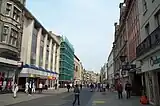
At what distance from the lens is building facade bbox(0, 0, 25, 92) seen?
29766 millimetres

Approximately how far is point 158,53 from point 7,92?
965 inches

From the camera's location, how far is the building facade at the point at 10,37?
1172 inches

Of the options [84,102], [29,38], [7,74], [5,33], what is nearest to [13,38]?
[5,33]

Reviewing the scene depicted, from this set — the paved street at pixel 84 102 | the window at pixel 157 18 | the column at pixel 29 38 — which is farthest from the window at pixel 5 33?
the window at pixel 157 18

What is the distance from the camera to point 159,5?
15.2m

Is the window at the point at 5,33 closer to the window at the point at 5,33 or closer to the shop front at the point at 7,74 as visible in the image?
the window at the point at 5,33

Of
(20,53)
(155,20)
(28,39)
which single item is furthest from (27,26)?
(155,20)

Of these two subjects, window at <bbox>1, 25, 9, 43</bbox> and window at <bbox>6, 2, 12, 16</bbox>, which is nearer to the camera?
window at <bbox>1, 25, 9, 43</bbox>

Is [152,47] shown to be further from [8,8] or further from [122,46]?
[122,46]

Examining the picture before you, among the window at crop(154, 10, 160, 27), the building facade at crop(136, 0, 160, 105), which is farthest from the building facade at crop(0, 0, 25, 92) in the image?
the window at crop(154, 10, 160, 27)

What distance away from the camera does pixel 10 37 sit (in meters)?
31.2

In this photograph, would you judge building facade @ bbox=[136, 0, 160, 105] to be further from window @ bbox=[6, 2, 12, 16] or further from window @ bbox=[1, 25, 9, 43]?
window @ bbox=[6, 2, 12, 16]

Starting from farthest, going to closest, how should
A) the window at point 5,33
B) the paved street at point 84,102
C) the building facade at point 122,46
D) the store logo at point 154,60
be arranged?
the building facade at point 122,46, the window at point 5,33, the paved street at point 84,102, the store logo at point 154,60

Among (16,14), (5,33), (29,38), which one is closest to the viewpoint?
(5,33)
